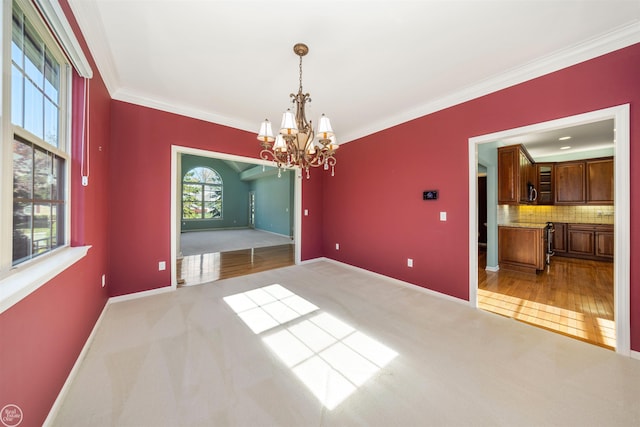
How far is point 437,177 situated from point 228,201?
10.4 metres

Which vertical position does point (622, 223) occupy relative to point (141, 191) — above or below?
below

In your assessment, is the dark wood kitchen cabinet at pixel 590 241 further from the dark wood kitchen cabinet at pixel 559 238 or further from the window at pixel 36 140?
the window at pixel 36 140

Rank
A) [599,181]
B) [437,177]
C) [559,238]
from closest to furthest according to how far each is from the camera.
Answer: [437,177] → [599,181] → [559,238]

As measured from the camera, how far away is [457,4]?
1670mm

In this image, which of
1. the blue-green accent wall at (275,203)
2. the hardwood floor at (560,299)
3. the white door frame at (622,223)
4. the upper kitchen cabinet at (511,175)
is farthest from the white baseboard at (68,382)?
the blue-green accent wall at (275,203)

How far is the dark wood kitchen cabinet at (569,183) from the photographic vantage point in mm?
5340

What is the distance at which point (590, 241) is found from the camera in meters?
5.24

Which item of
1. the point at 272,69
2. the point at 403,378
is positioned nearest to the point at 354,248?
the point at 403,378

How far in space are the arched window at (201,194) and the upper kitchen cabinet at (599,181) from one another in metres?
12.6

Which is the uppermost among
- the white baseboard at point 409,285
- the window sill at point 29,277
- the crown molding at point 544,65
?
the crown molding at point 544,65

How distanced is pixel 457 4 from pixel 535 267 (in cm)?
448

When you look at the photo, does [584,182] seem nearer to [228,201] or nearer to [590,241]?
[590,241]

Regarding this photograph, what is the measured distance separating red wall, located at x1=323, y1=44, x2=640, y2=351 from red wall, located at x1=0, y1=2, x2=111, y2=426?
3.57 metres

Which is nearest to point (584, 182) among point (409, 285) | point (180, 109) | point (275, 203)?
point (409, 285)
